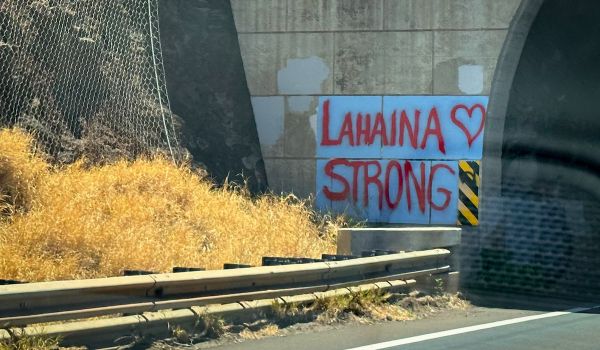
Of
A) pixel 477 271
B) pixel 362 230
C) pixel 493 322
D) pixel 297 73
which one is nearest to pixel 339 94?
pixel 297 73

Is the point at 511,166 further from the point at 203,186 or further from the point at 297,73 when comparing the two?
the point at 203,186

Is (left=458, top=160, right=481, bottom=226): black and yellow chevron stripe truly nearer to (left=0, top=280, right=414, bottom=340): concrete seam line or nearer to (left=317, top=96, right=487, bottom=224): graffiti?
(left=317, top=96, right=487, bottom=224): graffiti

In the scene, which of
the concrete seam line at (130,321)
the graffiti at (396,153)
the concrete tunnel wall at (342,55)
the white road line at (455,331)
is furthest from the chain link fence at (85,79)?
the white road line at (455,331)

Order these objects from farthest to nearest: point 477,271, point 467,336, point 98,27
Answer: point 98,27, point 477,271, point 467,336

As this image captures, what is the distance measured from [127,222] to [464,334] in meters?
5.18

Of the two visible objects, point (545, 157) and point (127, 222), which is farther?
point (545, 157)

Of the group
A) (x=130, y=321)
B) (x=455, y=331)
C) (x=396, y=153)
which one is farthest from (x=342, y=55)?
(x=130, y=321)

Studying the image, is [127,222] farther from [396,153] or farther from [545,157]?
[545,157]

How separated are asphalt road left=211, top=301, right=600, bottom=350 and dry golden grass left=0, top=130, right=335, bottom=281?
8.44 ft

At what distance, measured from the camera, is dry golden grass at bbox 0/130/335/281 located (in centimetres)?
1096

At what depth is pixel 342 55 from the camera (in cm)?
1833

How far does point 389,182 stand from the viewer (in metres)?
18.1

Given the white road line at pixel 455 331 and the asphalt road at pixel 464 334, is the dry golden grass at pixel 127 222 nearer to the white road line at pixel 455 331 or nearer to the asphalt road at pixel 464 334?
the asphalt road at pixel 464 334

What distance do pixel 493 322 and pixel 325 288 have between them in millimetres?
1972
